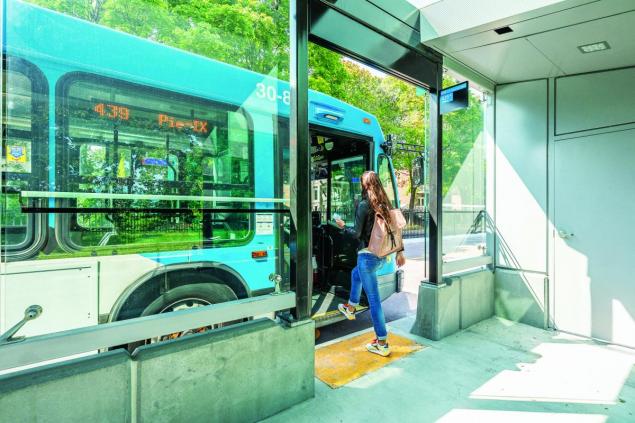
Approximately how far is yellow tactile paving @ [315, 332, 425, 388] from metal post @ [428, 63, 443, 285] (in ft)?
2.71

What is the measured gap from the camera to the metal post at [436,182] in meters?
3.81

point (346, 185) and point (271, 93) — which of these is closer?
point (271, 93)

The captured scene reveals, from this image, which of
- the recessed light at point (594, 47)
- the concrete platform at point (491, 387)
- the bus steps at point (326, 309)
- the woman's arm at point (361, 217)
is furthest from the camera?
the bus steps at point (326, 309)

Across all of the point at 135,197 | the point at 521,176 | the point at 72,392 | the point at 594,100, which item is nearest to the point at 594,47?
the point at 594,100

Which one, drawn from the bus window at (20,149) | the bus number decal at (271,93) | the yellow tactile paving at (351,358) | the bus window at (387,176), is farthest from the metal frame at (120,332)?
the bus window at (387,176)

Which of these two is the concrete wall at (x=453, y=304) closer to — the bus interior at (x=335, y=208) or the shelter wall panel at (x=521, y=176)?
the shelter wall panel at (x=521, y=176)

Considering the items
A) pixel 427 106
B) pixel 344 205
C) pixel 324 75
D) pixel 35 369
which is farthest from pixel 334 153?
pixel 324 75

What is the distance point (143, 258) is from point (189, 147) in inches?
32.9

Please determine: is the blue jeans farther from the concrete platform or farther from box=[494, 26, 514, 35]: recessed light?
box=[494, 26, 514, 35]: recessed light

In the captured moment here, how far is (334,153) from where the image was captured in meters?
5.10

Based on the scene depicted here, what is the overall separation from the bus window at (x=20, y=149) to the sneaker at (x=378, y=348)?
2927mm

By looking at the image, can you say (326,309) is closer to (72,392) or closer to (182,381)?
(182,381)

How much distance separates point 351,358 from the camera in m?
3.24

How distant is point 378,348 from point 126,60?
3.26 meters
